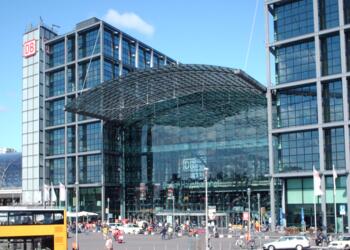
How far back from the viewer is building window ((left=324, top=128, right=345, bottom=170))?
67750 millimetres

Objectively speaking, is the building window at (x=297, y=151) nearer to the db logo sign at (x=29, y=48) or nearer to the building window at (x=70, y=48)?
the building window at (x=70, y=48)

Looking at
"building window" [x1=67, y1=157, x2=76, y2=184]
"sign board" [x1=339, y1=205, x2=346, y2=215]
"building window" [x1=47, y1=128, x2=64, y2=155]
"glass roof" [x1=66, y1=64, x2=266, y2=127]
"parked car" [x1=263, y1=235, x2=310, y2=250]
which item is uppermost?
"glass roof" [x1=66, y1=64, x2=266, y2=127]

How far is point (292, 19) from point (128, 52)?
45867mm

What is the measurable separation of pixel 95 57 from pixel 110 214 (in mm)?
28251

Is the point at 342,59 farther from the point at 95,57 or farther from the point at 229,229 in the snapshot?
the point at 95,57

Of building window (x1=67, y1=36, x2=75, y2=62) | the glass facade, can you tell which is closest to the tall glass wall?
building window (x1=67, y1=36, x2=75, y2=62)

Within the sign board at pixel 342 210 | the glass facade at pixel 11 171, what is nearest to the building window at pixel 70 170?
the glass facade at pixel 11 171

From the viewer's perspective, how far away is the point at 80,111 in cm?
9238

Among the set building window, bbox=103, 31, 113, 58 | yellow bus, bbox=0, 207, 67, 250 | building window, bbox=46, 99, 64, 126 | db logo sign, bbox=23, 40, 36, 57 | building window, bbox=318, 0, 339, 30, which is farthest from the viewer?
db logo sign, bbox=23, 40, 36, 57

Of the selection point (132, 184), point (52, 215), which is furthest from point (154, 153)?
point (52, 215)

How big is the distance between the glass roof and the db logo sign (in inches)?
1040

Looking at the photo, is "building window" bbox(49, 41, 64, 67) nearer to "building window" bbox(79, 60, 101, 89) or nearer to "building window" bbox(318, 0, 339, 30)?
"building window" bbox(79, 60, 101, 89)

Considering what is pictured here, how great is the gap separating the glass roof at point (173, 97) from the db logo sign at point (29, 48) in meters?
26.4

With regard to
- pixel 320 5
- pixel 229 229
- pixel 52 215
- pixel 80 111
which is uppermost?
pixel 320 5
